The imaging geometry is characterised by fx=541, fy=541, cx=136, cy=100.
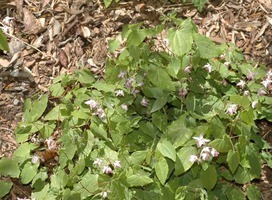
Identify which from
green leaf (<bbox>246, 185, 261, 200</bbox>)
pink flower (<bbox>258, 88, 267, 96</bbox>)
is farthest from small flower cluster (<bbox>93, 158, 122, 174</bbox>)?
pink flower (<bbox>258, 88, 267, 96</bbox>)

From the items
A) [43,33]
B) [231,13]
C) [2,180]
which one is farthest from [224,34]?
[2,180]

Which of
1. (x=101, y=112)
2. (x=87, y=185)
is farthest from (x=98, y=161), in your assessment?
(x=101, y=112)

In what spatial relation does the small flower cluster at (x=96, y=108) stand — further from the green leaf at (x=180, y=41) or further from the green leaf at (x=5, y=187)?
the green leaf at (x=5, y=187)

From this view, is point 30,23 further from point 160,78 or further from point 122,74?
point 160,78

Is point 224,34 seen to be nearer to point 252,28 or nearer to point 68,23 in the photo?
point 252,28

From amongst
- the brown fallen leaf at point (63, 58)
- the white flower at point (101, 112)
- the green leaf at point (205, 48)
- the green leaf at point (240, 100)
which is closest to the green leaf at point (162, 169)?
the white flower at point (101, 112)

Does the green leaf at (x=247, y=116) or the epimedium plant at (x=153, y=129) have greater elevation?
the green leaf at (x=247, y=116)

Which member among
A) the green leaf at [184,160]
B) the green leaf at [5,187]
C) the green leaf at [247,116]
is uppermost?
the green leaf at [247,116]

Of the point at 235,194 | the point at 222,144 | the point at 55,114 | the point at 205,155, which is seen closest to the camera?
the point at 205,155
